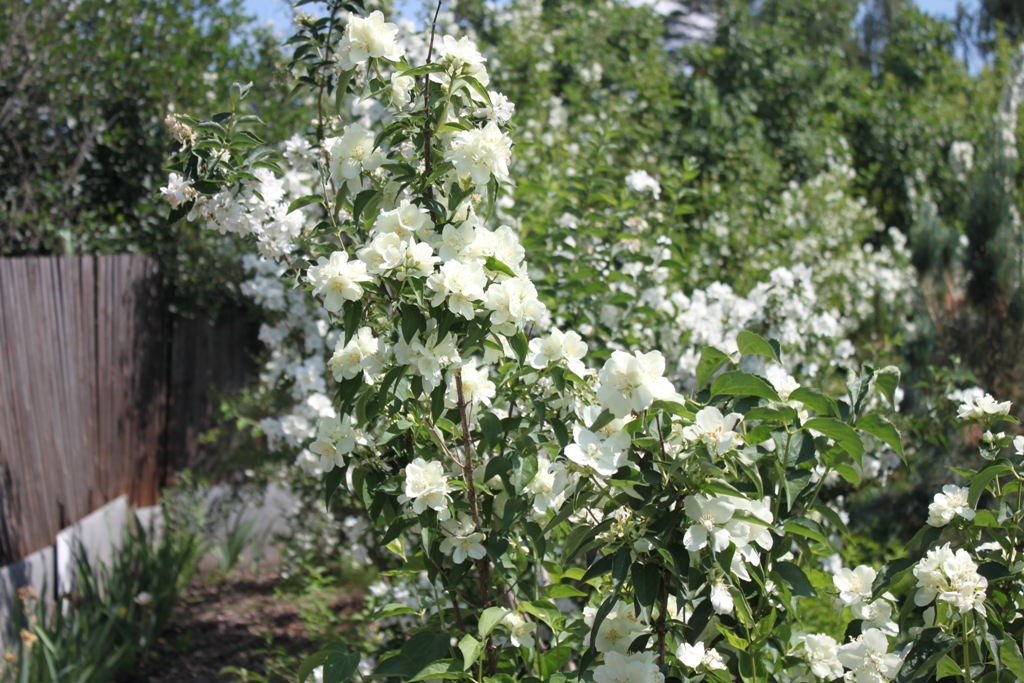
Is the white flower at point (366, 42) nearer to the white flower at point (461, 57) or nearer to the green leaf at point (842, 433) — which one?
the white flower at point (461, 57)

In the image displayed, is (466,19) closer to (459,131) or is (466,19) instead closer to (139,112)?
(139,112)

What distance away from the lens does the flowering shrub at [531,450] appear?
3.91ft

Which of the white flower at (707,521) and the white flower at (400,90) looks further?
the white flower at (400,90)

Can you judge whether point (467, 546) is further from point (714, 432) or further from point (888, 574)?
point (888, 574)

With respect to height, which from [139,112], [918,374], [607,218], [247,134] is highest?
[139,112]

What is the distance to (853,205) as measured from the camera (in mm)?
5547

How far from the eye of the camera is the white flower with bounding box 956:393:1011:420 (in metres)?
1.33

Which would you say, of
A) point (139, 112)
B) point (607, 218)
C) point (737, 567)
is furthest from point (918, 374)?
point (139, 112)

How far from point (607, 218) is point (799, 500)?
1.20 m

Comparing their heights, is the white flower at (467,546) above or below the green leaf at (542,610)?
above

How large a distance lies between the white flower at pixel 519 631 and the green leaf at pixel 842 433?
1.98 ft

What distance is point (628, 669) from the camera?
1231mm

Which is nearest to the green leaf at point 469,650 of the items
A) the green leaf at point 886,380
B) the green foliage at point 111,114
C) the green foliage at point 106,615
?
the green leaf at point 886,380

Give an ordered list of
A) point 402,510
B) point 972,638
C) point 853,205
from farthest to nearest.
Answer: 1. point 853,205
2. point 402,510
3. point 972,638
